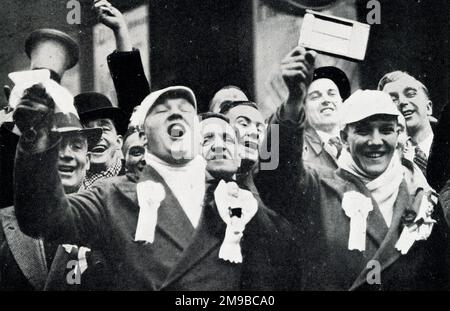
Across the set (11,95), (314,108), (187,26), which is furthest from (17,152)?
(314,108)

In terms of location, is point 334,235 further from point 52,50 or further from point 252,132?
point 52,50

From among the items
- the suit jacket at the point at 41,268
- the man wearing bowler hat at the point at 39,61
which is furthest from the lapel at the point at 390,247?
the man wearing bowler hat at the point at 39,61

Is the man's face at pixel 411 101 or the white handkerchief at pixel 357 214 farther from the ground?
the man's face at pixel 411 101

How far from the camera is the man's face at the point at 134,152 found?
16.6 ft

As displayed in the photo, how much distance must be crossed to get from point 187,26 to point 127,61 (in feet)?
1.55

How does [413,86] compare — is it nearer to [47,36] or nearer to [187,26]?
[187,26]

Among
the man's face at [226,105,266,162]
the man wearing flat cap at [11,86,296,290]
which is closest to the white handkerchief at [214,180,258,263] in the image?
the man wearing flat cap at [11,86,296,290]

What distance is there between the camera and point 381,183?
5164 millimetres

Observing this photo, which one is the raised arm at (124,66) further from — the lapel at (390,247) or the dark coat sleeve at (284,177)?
the lapel at (390,247)

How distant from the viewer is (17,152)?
4.81 metres

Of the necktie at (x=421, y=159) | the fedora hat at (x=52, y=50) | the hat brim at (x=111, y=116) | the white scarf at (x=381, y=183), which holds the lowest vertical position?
the white scarf at (x=381, y=183)

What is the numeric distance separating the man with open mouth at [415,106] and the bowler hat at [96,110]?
1781 mm

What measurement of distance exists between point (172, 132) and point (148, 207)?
51cm

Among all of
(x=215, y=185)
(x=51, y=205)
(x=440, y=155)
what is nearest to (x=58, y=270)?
(x=51, y=205)
